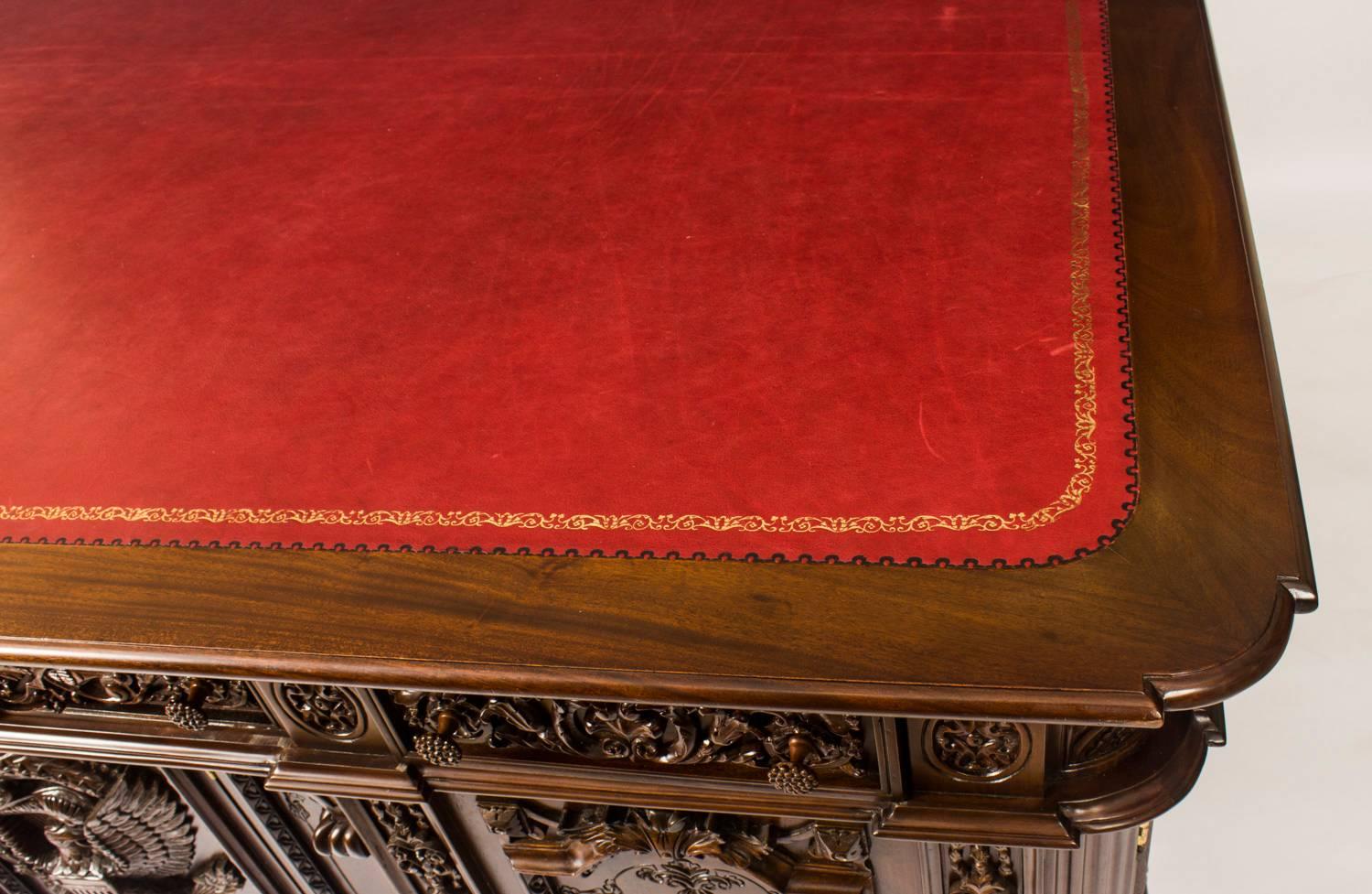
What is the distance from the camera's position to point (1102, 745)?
1180 millimetres

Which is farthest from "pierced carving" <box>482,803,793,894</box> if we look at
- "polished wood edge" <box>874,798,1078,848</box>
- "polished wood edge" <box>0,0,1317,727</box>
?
"polished wood edge" <box>0,0,1317,727</box>

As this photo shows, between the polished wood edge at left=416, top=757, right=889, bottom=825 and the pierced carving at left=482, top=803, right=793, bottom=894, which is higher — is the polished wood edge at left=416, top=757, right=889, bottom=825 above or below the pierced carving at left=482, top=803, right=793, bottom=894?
above

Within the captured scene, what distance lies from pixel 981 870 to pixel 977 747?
25cm

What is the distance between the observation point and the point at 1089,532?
1.14m

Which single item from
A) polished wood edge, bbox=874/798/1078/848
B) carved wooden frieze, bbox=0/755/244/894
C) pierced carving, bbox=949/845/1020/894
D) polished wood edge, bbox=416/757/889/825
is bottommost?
carved wooden frieze, bbox=0/755/244/894

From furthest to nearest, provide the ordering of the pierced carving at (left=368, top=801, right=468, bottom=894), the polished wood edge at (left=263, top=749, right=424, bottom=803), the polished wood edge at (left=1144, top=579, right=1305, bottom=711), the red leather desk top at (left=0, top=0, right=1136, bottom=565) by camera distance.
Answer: the pierced carving at (left=368, top=801, right=468, bottom=894), the polished wood edge at (left=263, top=749, right=424, bottom=803), the red leather desk top at (left=0, top=0, right=1136, bottom=565), the polished wood edge at (left=1144, top=579, right=1305, bottom=711)

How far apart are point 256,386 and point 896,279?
28.3 inches

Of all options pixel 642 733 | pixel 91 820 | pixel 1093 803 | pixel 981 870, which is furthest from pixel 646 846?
pixel 91 820

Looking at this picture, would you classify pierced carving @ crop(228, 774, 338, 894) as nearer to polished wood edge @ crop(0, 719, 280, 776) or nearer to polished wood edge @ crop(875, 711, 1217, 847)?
polished wood edge @ crop(0, 719, 280, 776)

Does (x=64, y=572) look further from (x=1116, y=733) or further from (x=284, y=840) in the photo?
(x=1116, y=733)

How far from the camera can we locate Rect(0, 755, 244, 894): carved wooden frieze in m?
1.63

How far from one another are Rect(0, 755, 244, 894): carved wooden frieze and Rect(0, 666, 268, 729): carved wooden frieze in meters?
0.18

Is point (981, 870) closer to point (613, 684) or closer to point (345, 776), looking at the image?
point (613, 684)

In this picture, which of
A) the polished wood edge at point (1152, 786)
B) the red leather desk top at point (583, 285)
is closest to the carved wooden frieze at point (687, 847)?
the polished wood edge at point (1152, 786)
